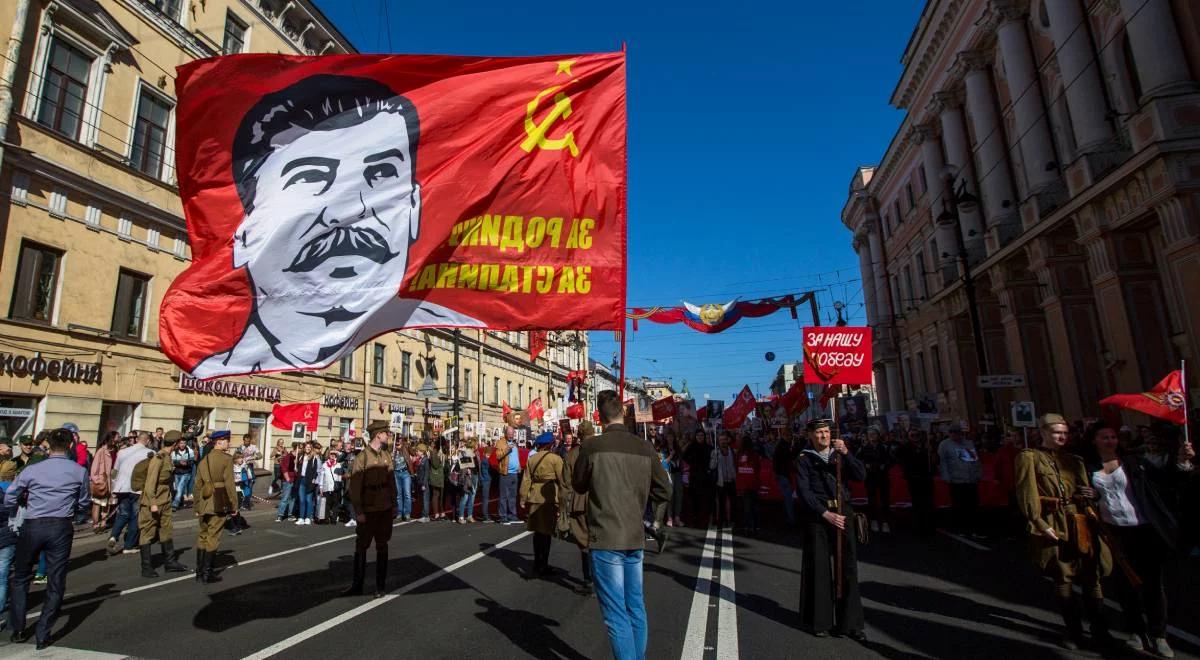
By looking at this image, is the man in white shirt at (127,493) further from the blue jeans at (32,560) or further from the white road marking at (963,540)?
the white road marking at (963,540)

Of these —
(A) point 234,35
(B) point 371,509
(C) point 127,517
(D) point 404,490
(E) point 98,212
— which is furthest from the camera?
(A) point 234,35

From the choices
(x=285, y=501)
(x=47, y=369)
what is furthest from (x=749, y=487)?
(x=47, y=369)

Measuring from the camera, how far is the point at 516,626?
562 cm

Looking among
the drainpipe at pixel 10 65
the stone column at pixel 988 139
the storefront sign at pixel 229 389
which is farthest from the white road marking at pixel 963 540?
the drainpipe at pixel 10 65

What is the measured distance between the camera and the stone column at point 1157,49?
42.9ft

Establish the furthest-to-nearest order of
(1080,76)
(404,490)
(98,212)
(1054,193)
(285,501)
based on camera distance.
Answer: (1054,193)
(98,212)
(1080,76)
(285,501)
(404,490)

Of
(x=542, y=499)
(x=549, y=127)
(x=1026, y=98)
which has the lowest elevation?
(x=542, y=499)

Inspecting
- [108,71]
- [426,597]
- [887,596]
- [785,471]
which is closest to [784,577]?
[887,596]

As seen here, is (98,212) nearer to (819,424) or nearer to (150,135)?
(150,135)

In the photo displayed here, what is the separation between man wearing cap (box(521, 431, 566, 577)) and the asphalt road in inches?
14.4

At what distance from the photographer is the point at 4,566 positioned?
599cm

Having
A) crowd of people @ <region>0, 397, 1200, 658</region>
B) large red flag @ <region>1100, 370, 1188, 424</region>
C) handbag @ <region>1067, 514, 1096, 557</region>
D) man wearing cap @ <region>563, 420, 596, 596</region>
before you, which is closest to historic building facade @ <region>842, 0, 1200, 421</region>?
crowd of people @ <region>0, 397, 1200, 658</region>

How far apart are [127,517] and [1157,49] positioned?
22.4m

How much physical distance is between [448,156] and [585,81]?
4.32 ft
